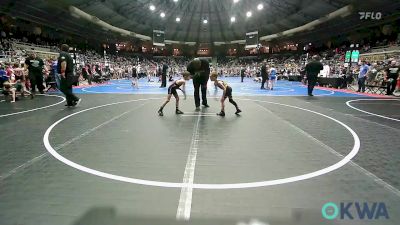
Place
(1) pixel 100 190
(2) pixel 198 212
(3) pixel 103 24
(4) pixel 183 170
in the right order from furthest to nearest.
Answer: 1. (3) pixel 103 24
2. (4) pixel 183 170
3. (1) pixel 100 190
4. (2) pixel 198 212

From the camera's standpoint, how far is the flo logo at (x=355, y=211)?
2895 mm

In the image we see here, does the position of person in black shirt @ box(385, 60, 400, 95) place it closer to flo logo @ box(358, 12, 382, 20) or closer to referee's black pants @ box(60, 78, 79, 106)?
referee's black pants @ box(60, 78, 79, 106)

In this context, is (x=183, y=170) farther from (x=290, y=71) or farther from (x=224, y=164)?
(x=290, y=71)

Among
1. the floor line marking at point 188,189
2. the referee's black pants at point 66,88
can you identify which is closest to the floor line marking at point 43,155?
the floor line marking at point 188,189

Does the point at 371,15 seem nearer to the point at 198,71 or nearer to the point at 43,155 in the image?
the point at 198,71

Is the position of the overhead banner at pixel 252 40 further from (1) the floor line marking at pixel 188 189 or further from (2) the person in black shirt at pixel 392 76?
(1) the floor line marking at pixel 188 189

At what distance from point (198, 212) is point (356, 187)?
211cm

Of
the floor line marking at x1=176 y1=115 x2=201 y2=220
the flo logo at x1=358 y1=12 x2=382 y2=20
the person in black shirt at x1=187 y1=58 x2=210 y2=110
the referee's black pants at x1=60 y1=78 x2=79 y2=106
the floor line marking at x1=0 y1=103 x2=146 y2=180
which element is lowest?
the floor line marking at x1=176 y1=115 x2=201 y2=220

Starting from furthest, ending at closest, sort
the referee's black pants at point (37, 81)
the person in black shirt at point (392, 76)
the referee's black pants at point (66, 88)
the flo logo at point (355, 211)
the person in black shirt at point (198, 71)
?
the person in black shirt at point (392, 76)
the referee's black pants at point (37, 81)
the referee's black pants at point (66, 88)
the person in black shirt at point (198, 71)
the flo logo at point (355, 211)

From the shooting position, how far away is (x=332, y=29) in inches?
1538

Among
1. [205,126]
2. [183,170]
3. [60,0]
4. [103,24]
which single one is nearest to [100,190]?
[183,170]

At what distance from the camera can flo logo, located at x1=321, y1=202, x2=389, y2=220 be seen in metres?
2.89

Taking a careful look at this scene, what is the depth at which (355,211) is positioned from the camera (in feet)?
9.87

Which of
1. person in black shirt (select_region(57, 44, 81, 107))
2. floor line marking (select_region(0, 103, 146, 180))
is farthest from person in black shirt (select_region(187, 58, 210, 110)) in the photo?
person in black shirt (select_region(57, 44, 81, 107))
